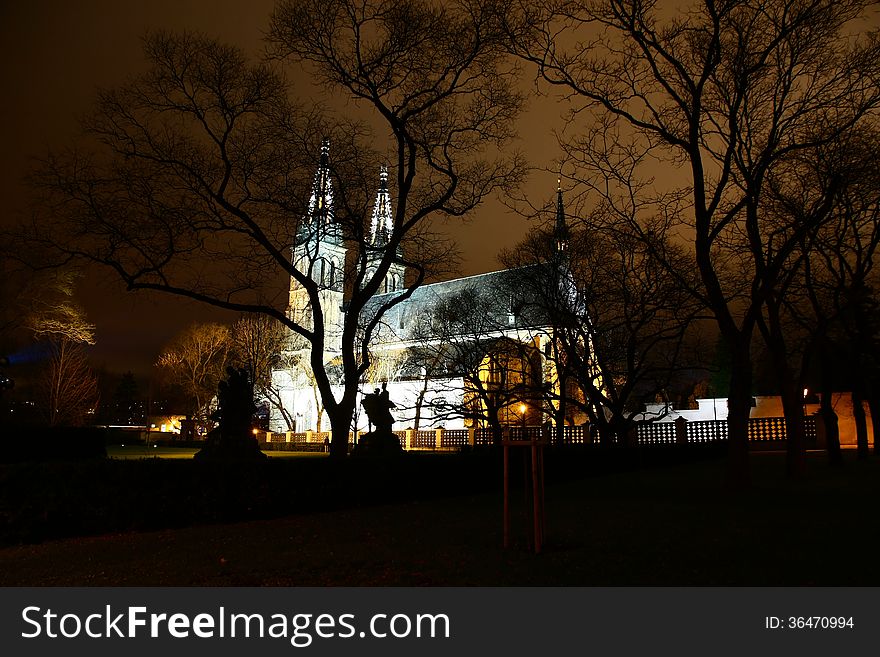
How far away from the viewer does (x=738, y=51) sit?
1393cm

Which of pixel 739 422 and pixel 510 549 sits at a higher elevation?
pixel 739 422

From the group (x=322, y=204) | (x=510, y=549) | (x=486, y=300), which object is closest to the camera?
(x=510, y=549)

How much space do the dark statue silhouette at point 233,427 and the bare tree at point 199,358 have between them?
36967 mm

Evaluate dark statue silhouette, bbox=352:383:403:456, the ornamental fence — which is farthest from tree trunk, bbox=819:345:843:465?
dark statue silhouette, bbox=352:383:403:456

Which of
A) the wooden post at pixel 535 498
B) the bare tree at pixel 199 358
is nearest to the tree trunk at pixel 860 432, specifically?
the wooden post at pixel 535 498

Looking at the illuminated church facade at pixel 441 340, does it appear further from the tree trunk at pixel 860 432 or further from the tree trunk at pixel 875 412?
the tree trunk at pixel 875 412

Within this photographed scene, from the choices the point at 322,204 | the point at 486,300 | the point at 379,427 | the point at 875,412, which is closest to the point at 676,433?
the point at 875,412

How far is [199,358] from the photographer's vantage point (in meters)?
55.6

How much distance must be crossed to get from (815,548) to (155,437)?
5859 cm

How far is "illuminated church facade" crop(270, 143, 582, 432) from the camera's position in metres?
19.1

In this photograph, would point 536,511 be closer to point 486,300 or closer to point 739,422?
point 739,422

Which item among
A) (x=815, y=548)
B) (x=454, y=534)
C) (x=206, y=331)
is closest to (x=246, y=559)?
(x=454, y=534)

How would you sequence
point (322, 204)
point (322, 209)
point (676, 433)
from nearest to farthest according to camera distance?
point (322, 209) → point (322, 204) → point (676, 433)

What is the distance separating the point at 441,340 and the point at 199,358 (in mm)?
27763
